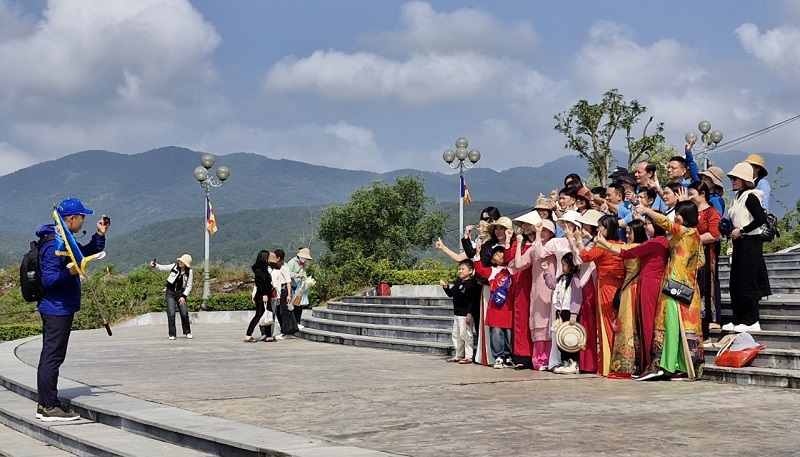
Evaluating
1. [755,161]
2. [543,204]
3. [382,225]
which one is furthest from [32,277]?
[382,225]

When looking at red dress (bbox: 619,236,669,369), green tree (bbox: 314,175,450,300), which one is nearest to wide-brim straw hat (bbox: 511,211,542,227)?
red dress (bbox: 619,236,669,369)

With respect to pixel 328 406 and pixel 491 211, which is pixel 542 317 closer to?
pixel 491 211

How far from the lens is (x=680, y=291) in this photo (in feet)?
30.7

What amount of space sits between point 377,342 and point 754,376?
7.07m

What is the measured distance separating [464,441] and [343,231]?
32.5 m

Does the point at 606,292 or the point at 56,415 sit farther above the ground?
the point at 606,292

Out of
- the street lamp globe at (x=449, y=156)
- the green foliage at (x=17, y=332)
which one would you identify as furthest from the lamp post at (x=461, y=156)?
the green foliage at (x=17, y=332)

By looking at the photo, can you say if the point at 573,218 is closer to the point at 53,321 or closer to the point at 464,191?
the point at 53,321

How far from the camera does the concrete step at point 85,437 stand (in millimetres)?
6645

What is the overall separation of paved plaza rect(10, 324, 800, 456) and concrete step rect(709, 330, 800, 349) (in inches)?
A: 41.1

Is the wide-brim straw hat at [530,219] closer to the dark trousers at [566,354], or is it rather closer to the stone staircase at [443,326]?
the dark trousers at [566,354]

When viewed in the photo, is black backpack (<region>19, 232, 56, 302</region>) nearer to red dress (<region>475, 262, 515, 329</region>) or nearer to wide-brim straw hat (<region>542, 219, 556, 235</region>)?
red dress (<region>475, 262, 515, 329</region>)

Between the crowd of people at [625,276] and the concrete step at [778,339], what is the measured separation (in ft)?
0.42

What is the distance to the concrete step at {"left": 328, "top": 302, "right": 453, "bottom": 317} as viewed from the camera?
15998 mm
